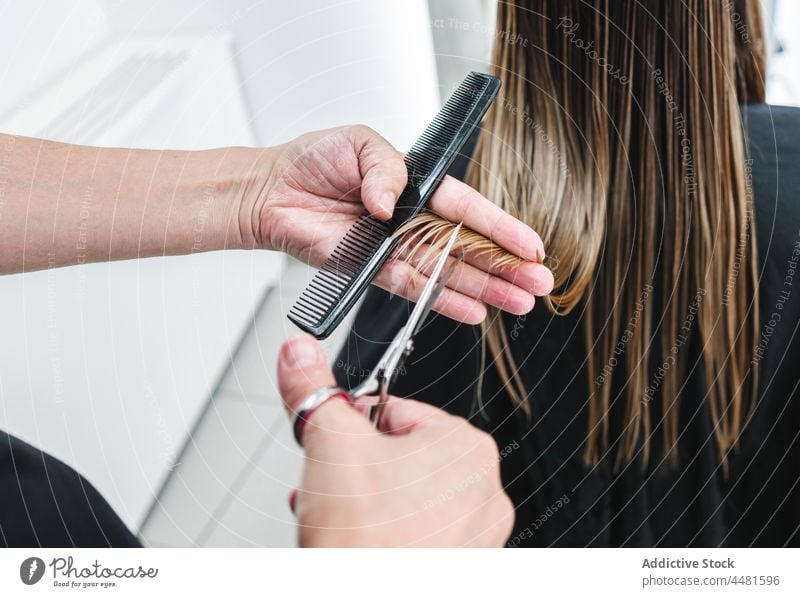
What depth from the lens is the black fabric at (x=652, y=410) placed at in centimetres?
59

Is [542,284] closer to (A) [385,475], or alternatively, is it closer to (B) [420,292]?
(B) [420,292]

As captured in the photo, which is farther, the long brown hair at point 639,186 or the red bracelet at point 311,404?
the long brown hair at point 639,186

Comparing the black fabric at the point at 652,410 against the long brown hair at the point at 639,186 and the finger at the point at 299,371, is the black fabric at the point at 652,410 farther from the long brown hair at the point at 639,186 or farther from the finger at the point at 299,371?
the finger at the point at 299,371

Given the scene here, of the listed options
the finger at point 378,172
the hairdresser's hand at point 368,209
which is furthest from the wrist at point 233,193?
the finger at point 378,172

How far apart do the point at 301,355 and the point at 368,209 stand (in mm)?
175

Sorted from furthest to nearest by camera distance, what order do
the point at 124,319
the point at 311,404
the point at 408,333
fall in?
1. the point at 124,319
2. the point at 408,333
3. the point at 311,404

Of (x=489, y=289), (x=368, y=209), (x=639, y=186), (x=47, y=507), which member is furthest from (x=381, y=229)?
(x=47, y=507)

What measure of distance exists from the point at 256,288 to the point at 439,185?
0.60 metres

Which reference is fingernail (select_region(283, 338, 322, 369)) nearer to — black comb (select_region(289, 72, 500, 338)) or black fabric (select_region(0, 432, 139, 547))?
black comb (select_region(289, 72, 500, 338))

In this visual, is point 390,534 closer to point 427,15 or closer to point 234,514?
point 234,514

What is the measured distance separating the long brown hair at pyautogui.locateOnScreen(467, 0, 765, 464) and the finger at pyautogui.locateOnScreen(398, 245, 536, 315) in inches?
1.5

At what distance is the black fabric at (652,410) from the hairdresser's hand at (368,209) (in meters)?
0.06

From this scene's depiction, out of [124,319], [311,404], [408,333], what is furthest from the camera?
[124,319]

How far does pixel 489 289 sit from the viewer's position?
624 mm
